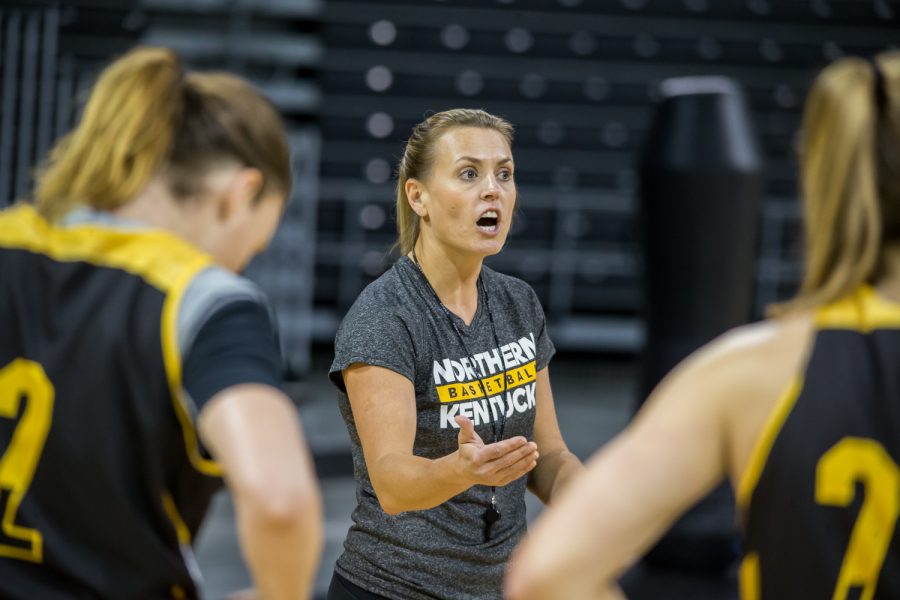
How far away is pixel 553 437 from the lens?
7.00ft

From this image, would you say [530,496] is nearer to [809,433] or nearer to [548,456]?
[548,456]

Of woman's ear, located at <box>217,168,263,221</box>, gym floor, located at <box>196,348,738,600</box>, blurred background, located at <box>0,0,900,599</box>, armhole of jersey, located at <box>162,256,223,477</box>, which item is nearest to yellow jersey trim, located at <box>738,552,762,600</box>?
gym floor, located at <box>196,348,738,600</box>

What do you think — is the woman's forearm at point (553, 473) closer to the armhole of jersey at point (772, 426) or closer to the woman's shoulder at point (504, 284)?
the woman's shoulder at point (504, 284)

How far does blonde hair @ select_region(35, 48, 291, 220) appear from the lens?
4.35 feet

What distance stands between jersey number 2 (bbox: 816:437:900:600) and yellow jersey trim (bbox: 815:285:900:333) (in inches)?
4.3

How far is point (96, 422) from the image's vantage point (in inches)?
49.6

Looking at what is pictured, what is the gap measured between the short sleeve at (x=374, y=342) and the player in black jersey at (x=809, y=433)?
868mm

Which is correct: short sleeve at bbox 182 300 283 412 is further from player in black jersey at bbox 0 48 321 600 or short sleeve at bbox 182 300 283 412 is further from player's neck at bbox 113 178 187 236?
player's neck at bbox 113 178 187 236

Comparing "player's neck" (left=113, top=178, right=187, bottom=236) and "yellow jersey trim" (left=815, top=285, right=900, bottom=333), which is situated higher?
"player's neck" (left=113, top=178, right=187, bottom=236)

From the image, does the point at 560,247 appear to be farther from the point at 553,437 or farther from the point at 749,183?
the point at 553,437

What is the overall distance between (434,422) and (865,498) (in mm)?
1014

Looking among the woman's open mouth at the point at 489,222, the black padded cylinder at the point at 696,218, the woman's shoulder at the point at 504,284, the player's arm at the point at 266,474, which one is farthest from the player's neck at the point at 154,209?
the black padded cylinder at the point at 696,218

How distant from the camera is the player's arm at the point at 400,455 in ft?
5.76

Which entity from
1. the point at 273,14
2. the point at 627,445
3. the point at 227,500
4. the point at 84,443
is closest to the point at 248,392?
the point at 84,443
